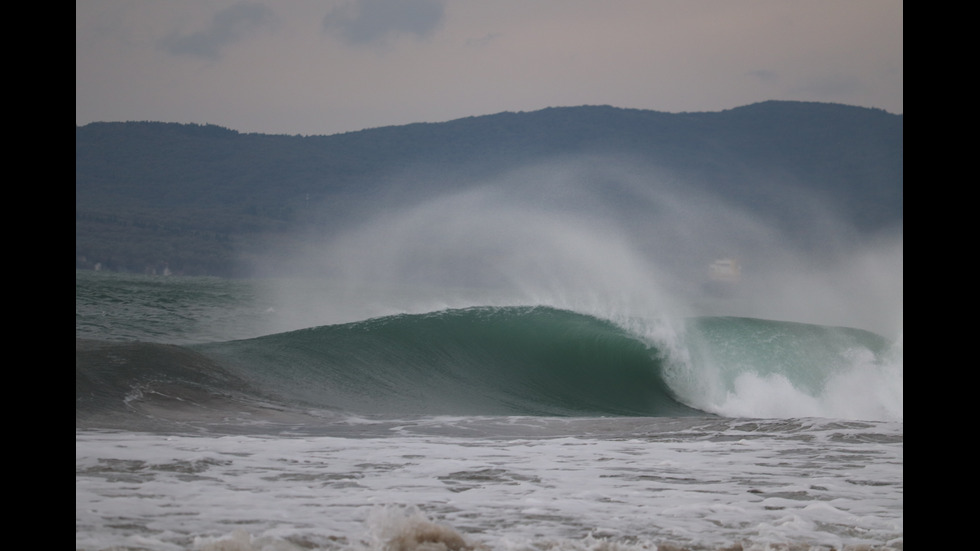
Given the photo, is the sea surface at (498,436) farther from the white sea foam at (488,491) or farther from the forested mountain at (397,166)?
the forested mountain at (397,166)

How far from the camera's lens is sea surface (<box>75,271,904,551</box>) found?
3414 mm

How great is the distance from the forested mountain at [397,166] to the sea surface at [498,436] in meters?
60.3

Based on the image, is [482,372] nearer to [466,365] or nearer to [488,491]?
[466,365]

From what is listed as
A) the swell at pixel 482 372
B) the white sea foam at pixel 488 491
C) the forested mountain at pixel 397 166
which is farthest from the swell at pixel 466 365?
the forested mountain at pixel 397 166

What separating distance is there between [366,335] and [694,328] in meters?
5.30

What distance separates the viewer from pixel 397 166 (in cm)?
8931

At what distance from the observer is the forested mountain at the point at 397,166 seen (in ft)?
237

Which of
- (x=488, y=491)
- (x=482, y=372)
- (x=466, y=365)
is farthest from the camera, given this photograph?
(x=466, y=365)

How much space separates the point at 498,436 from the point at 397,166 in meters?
84.6

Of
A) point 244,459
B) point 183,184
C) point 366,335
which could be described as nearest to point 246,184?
point 183,184

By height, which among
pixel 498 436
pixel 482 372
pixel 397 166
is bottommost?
pixel 498 436

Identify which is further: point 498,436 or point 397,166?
point 397,166

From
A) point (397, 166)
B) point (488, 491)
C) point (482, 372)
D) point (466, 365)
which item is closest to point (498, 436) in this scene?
point (488, 491)
